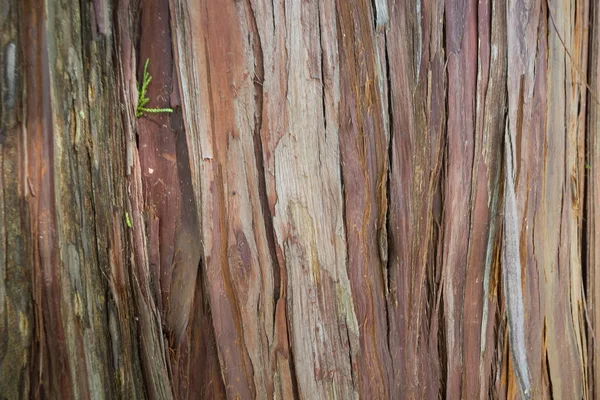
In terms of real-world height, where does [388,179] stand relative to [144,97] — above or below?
below

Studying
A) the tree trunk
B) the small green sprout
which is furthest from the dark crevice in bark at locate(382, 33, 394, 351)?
the small green sprout

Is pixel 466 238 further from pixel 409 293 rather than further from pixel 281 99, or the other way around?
pixel 281 99

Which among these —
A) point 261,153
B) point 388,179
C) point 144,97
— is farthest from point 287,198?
point 144,97

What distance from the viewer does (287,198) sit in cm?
70

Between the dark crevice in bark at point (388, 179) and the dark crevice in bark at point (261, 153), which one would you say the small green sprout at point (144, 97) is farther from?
the dark crevice in bark at point (388, 179)

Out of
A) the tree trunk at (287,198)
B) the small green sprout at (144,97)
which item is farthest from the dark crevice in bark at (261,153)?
the small green sprout at (144,97)

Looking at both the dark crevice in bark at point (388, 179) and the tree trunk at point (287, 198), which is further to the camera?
the dark crevice in bark at point (388, 179)

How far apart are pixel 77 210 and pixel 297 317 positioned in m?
0.40

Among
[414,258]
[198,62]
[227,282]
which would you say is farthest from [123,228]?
[414,258]

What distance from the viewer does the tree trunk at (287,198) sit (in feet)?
1.98

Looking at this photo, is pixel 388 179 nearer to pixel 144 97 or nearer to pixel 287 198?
pixel 287 198

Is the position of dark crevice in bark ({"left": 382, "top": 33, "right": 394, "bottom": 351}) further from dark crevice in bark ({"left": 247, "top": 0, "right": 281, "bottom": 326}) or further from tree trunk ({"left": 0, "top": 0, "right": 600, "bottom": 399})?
dark crevice in bark ({"left": 247, "top": 0, "right": 281, "bottom": 326})

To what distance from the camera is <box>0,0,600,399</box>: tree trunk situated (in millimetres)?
603

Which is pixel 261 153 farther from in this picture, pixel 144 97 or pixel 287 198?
pixel 144 97
